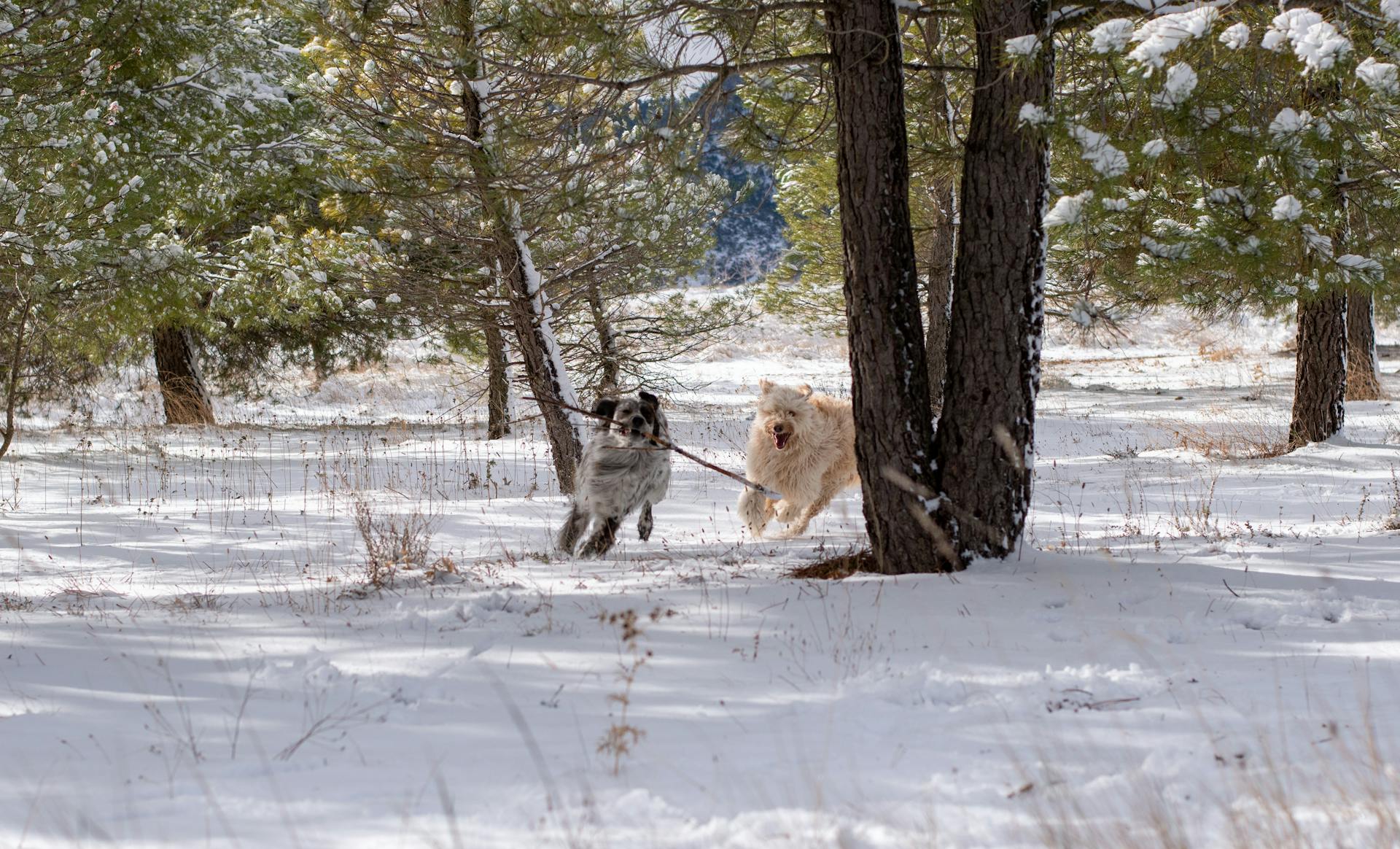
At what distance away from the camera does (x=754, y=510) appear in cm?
824

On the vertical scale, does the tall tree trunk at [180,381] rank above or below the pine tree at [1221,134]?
below

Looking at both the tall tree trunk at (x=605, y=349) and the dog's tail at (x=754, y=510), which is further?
the tall tree trunk at (x=605, y=349)

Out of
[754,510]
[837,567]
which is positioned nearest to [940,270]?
[754,510]

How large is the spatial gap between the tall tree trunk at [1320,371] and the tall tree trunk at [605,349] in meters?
8.16

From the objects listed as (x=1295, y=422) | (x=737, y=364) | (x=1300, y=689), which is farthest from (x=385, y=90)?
(x=737, y=364)

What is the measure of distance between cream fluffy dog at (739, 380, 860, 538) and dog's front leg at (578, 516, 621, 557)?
1.47 m

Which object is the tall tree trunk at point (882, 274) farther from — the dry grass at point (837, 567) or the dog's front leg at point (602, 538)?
the dog's front leg at point (602, 538)

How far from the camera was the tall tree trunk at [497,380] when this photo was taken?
11398 millimetres

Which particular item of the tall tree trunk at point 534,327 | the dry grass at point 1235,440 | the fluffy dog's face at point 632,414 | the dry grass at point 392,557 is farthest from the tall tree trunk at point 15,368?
the dry grass at point 1235,440

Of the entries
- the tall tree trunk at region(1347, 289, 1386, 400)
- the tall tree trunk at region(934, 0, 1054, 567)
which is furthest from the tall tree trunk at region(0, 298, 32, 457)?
the tall tree trunk at region(1347, 289, 1386, 400)

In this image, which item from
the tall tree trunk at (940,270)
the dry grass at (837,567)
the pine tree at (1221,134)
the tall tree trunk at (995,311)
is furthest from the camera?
the tall tree trunk at (940,270)

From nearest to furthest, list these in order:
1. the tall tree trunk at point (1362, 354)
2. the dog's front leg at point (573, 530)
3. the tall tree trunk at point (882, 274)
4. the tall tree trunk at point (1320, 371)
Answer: the tall tree trunk at point (882, 274) → the dog's front leg at point (573, 530) → the tall tree trunk at point (1320, 371) → the tall tree trunk at point (1362, 354)

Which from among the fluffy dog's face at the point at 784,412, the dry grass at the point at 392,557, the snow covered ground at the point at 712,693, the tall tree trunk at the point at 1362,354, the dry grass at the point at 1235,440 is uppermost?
the tall tree trunk at the point at 1362,354

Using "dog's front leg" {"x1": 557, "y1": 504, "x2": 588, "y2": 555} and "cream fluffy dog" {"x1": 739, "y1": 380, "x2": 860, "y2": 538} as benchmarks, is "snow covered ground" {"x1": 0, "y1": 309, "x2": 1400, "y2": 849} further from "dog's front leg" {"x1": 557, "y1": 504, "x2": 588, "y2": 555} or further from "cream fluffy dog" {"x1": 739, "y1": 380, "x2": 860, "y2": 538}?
"cream fluffy dog" {"x1": 739, "y1": 380, "x2": 860, "y2": 538}
